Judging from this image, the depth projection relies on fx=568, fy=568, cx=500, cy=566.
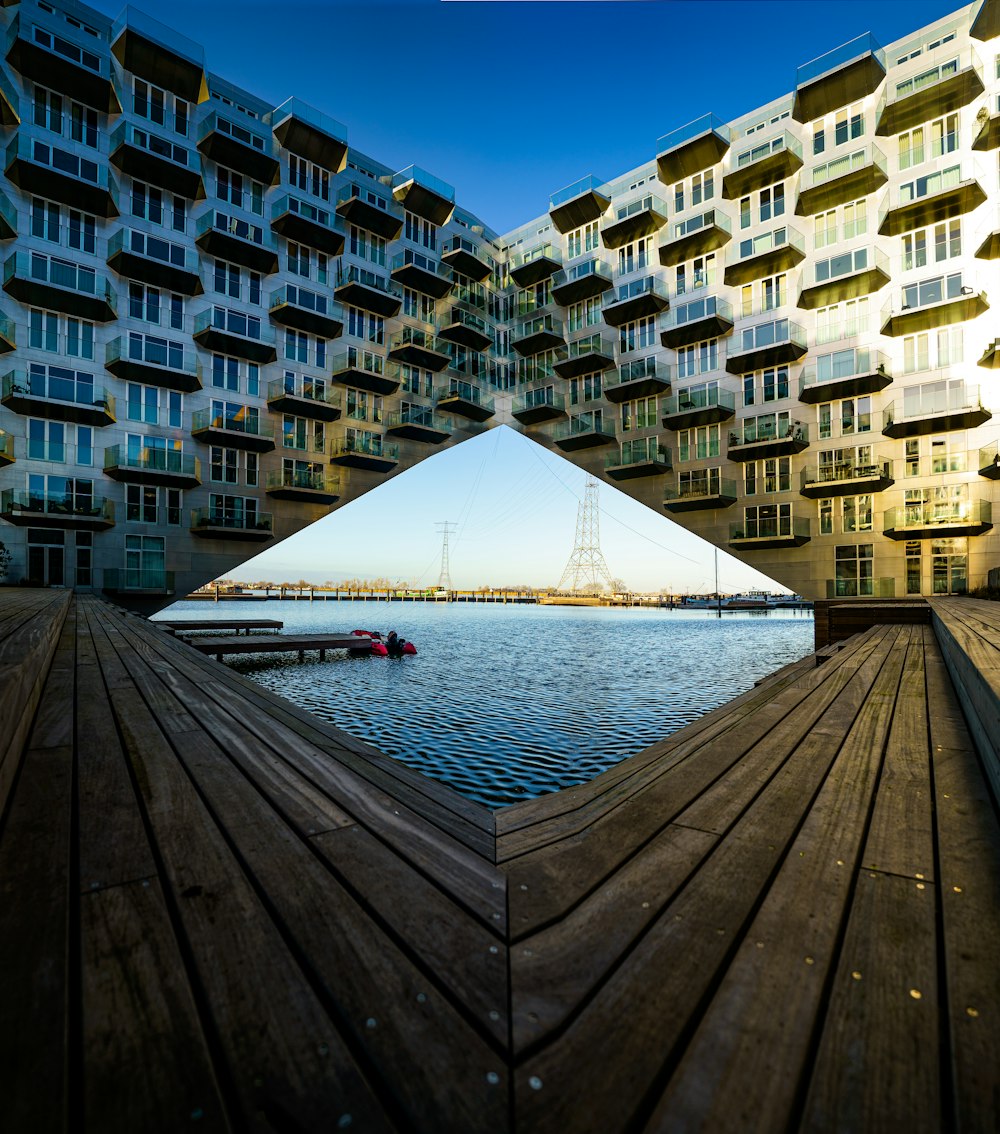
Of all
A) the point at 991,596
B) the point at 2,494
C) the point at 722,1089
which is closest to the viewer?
the point at 722,1089

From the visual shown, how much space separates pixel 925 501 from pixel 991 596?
11402mm

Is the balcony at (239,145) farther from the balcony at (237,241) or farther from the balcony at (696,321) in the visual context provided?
the balcony at (696,321)

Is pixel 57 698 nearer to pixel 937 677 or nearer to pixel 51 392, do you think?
pixel 937 677

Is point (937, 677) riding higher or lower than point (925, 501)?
lower

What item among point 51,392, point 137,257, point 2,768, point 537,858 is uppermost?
point 137,257

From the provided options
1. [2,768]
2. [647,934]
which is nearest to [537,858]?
[647,934]

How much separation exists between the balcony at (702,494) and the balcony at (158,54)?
34.4m

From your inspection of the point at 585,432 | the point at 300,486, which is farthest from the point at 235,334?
the point at 585,432

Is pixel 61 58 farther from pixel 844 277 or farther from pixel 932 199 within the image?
pixel 932 199

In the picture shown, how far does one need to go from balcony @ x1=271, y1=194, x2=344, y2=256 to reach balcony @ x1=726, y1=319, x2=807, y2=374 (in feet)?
81.9

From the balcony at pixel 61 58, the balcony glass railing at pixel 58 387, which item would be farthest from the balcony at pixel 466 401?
the balcony at pixel 61 58

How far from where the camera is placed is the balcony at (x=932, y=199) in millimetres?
26750

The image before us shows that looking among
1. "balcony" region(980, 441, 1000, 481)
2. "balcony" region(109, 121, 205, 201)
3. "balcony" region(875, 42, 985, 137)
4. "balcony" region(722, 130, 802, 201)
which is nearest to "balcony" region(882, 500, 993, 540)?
"balcony" region(980, 441, 1000, 481)

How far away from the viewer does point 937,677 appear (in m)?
6.44
